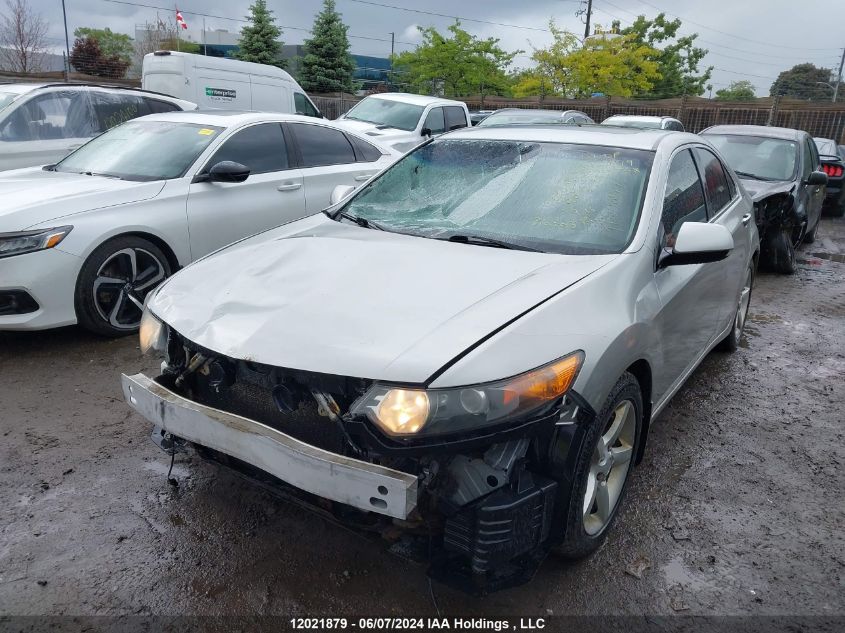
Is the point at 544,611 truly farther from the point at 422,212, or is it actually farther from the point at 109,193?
the point at 109,193

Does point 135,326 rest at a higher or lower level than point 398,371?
lower

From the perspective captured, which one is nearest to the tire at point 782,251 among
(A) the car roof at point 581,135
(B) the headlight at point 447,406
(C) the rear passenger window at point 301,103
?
(A) the car roof at point 581,135

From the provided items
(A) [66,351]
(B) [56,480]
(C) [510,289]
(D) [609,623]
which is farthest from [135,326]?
(D) [609,623]

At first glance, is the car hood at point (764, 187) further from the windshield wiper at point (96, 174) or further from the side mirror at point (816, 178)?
the windshield wiper at point (96, 174)

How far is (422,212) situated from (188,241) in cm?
252

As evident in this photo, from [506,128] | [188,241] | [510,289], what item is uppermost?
[506,128]

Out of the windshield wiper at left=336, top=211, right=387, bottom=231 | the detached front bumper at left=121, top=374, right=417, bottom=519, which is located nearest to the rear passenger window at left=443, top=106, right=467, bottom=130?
the windshield wiper at left=336, top=211, right=387, bottom=231

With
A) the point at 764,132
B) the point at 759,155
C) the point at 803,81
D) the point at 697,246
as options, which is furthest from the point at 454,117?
the point at 803,81

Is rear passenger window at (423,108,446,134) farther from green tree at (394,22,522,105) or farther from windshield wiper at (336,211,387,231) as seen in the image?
green tree at (394,22,522,105)

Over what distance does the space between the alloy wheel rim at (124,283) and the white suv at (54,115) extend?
3.85m

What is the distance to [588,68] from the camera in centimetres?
3231

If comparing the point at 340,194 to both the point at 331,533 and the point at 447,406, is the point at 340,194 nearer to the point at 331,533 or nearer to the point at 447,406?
the point at 331,533

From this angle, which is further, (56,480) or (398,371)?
(56,480)

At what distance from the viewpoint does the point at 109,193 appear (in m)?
4.75
